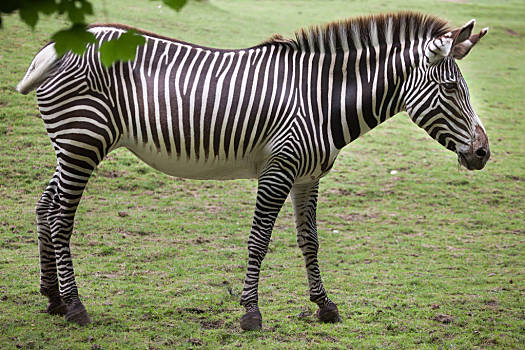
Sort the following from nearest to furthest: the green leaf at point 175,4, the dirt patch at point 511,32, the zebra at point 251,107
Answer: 1. the green leaf at point 175,4
2. the zebra at point 251,107
3. the dirt patch at point 511,32

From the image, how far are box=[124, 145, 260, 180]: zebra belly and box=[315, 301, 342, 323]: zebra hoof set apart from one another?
4.70 feet

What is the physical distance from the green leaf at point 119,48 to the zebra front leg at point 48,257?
376cm

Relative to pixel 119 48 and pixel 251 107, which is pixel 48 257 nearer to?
pixel 251 107

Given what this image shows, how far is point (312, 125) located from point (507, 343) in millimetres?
2617

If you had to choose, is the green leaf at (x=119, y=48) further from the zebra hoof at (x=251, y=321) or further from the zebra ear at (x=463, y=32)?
the zebra hoof at (x=251, y=321)

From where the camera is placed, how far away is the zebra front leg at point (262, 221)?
543cm

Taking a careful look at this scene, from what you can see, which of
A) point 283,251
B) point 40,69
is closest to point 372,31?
point 40,69

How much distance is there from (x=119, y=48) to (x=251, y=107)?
11.2ft

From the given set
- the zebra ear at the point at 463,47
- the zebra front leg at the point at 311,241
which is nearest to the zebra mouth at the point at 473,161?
the zebra ear at the point at 463,47

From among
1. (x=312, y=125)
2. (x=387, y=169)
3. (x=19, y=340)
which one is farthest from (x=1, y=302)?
(x=387, y=169)

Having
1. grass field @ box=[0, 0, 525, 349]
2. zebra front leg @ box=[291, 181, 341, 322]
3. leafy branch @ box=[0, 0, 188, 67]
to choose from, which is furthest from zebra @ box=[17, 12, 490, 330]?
leafy branch @ box=[0, 0, 188, 67]

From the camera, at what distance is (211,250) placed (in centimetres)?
783

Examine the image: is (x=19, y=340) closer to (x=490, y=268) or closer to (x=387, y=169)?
(x=490, y=268)

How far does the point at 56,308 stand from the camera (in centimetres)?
572
